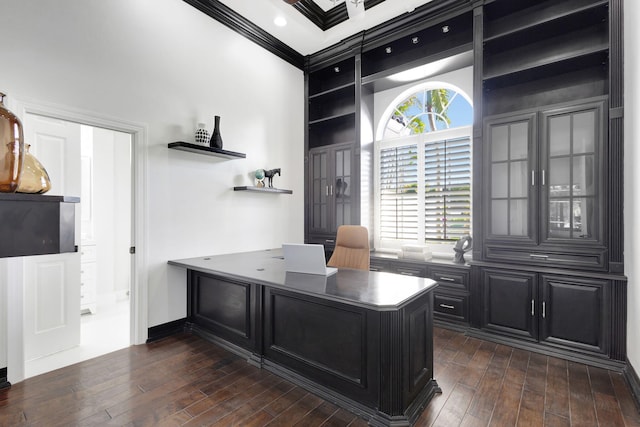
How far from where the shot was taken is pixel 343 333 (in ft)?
6.73

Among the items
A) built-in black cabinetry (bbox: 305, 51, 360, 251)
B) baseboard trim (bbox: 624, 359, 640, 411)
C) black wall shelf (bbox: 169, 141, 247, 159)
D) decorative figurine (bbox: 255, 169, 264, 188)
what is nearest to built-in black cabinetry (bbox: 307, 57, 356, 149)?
built-in black cabinetry (bbox: 305, 51, 360, 251)

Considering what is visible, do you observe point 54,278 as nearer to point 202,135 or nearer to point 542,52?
point 202,135

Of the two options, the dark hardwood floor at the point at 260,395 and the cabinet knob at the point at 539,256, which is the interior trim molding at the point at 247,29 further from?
the cabinet knob at the point at 539,256

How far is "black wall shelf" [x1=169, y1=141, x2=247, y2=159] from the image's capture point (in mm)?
3152

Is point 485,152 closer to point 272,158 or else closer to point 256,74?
point 272,158

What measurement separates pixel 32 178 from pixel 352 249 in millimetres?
2728

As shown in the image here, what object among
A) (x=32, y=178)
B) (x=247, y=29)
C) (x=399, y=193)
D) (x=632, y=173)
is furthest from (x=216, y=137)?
(x=632, y=173)

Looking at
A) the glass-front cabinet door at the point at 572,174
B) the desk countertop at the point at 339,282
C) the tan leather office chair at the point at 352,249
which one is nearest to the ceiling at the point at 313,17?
the glass-front cabinet door at the point at 572,174

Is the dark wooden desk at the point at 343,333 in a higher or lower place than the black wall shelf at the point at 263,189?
lower

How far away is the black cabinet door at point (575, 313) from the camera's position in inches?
102

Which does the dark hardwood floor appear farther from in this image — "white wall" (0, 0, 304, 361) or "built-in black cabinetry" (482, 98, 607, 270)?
"built-in black cabinetry" (482, 98, 607, 270)

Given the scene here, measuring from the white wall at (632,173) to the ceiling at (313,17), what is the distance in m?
2.00

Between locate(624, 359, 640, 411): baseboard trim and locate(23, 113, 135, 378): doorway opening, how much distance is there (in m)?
4.14

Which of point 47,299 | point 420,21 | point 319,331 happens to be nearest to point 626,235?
point 319,331
